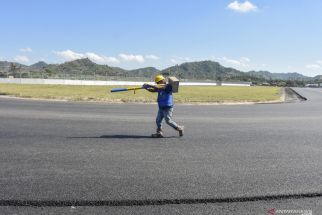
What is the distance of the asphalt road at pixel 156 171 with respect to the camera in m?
5.11

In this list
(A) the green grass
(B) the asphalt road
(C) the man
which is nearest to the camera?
(B) the asphalt road

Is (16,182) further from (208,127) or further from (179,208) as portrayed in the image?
(208,127)

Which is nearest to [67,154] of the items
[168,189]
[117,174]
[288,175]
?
[117,174]

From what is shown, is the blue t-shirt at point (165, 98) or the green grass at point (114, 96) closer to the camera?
the blue t-shirt at point (165, 98)

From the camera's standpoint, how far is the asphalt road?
16.8 feet

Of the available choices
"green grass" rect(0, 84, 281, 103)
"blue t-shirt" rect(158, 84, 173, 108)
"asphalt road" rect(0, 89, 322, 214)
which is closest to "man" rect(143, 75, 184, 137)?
"blue t-shirt" rect(158, 84, 173, 108)

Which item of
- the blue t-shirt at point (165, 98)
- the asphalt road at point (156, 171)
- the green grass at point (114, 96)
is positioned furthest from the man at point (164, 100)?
the green grass at point (114, 96)

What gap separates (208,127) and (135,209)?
8.02m

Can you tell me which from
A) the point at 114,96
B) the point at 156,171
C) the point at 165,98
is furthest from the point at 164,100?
the point at 114,96

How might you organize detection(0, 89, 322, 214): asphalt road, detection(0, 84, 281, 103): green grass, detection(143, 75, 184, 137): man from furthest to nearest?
detection(0, 84, 281, 103): green grass, detection(143, 75, 184, 137): man, detection(0, 89, 322, 214): asphalt road

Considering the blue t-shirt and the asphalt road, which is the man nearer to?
the blue t-shirt

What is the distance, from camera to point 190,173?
260 inches

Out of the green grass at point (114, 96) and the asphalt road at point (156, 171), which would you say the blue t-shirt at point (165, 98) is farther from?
the green grass at point (114, 96)

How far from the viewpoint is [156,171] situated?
21.9 feet
